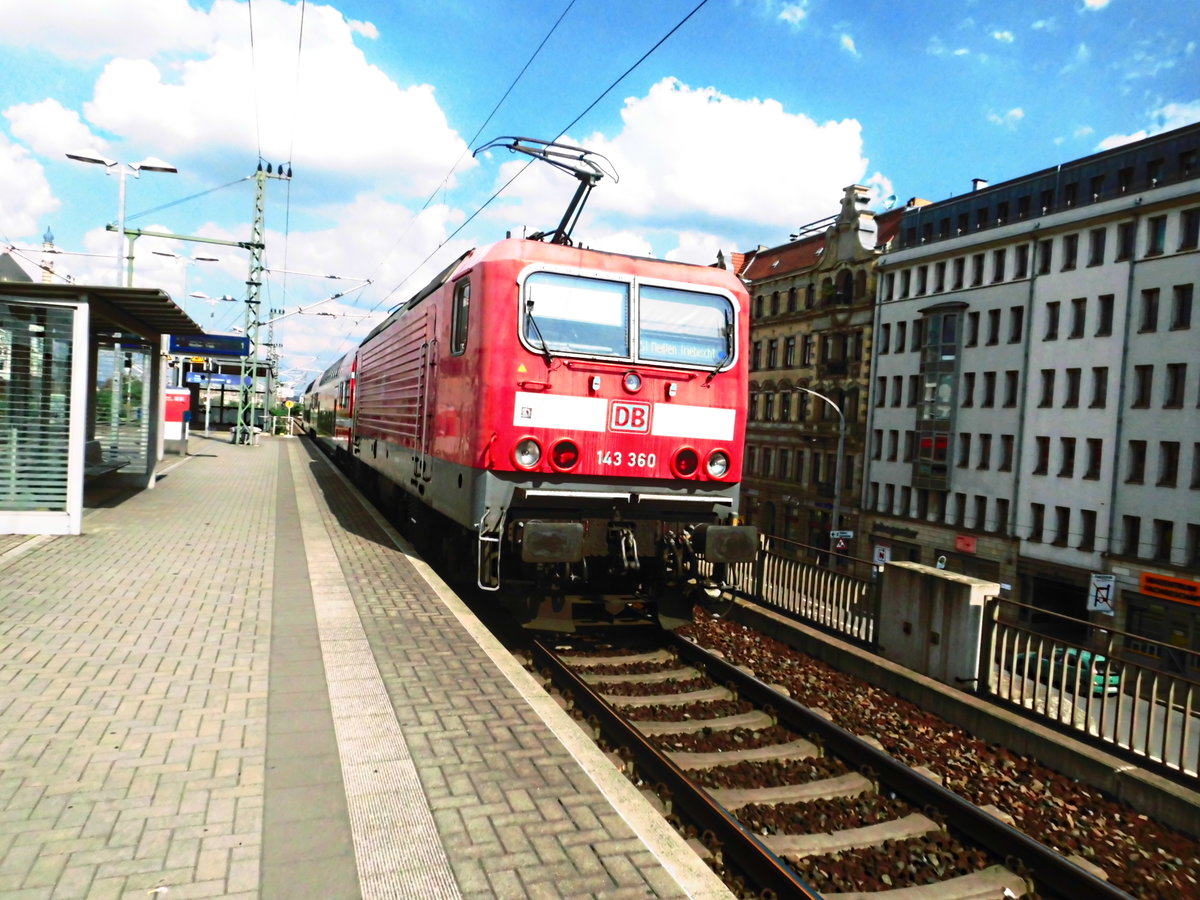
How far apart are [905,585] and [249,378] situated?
34271mm

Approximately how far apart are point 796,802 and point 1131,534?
34.8 metres

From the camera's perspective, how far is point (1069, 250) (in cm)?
3794

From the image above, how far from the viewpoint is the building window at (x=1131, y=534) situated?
111 feet

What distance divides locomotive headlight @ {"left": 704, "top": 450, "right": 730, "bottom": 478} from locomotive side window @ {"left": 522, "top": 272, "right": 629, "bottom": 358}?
4.20 feet

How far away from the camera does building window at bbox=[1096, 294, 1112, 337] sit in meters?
36.0

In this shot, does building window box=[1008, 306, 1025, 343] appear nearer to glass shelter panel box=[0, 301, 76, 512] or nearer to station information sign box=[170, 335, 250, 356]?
station information sign box=[170, 335, 250, 356]

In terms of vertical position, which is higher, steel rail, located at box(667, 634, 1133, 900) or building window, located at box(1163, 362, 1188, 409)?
building window, located at box(1163, 362, 1188, 409)

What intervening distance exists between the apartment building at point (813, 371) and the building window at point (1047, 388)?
414 inches

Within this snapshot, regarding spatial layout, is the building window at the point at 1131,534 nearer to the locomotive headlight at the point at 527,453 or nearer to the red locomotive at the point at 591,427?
the red locomotive at the point at 591,427

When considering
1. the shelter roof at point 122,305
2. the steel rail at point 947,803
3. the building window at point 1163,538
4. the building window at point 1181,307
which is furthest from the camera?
the building window at point 1181,307

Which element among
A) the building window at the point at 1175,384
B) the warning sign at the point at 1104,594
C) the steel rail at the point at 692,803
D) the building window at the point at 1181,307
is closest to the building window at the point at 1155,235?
the building window at the point at 1181,307

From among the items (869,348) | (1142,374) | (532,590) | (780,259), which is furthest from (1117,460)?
(532,590)

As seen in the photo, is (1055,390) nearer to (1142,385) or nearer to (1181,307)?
(1142,385)

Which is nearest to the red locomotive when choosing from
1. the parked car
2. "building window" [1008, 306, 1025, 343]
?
the parked car
